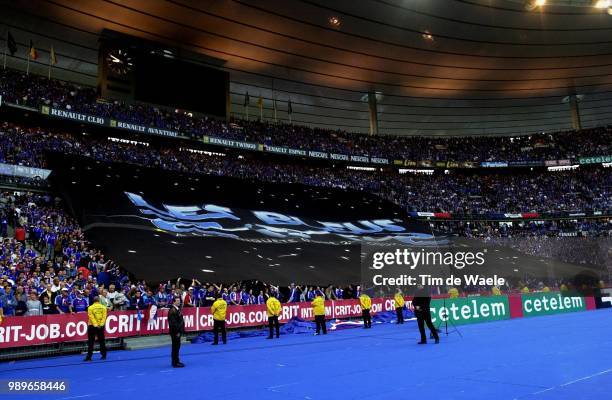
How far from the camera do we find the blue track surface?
780 centimetres

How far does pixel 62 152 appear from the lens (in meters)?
34.3

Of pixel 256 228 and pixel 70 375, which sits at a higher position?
pixel 256 228

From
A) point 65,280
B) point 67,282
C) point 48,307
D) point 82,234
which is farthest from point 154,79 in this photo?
point 48,307

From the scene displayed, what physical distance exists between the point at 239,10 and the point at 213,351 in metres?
25.3

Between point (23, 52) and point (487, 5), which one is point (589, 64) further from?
point (23, 52)

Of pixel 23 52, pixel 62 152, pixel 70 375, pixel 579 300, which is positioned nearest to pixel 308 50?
pixel 62 152

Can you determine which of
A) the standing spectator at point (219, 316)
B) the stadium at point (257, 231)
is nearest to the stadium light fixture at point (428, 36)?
the stadium at point (257, 231)

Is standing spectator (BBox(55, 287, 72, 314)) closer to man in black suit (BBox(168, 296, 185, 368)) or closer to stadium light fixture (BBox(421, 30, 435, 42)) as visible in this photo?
man in black suit (BBox(168, 296, 185, 368))

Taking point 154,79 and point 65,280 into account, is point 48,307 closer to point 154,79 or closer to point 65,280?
point 65,280

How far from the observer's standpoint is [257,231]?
31375mm

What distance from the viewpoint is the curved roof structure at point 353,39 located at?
32.6 meters

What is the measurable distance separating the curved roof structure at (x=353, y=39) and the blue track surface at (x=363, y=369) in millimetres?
24993

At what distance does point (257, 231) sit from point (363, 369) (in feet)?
71.2

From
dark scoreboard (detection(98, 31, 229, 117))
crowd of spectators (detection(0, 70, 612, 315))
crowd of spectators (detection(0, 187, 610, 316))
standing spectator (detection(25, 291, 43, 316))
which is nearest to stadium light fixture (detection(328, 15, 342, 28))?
dark scoreboard (detection(98, 31, 229, 117))
